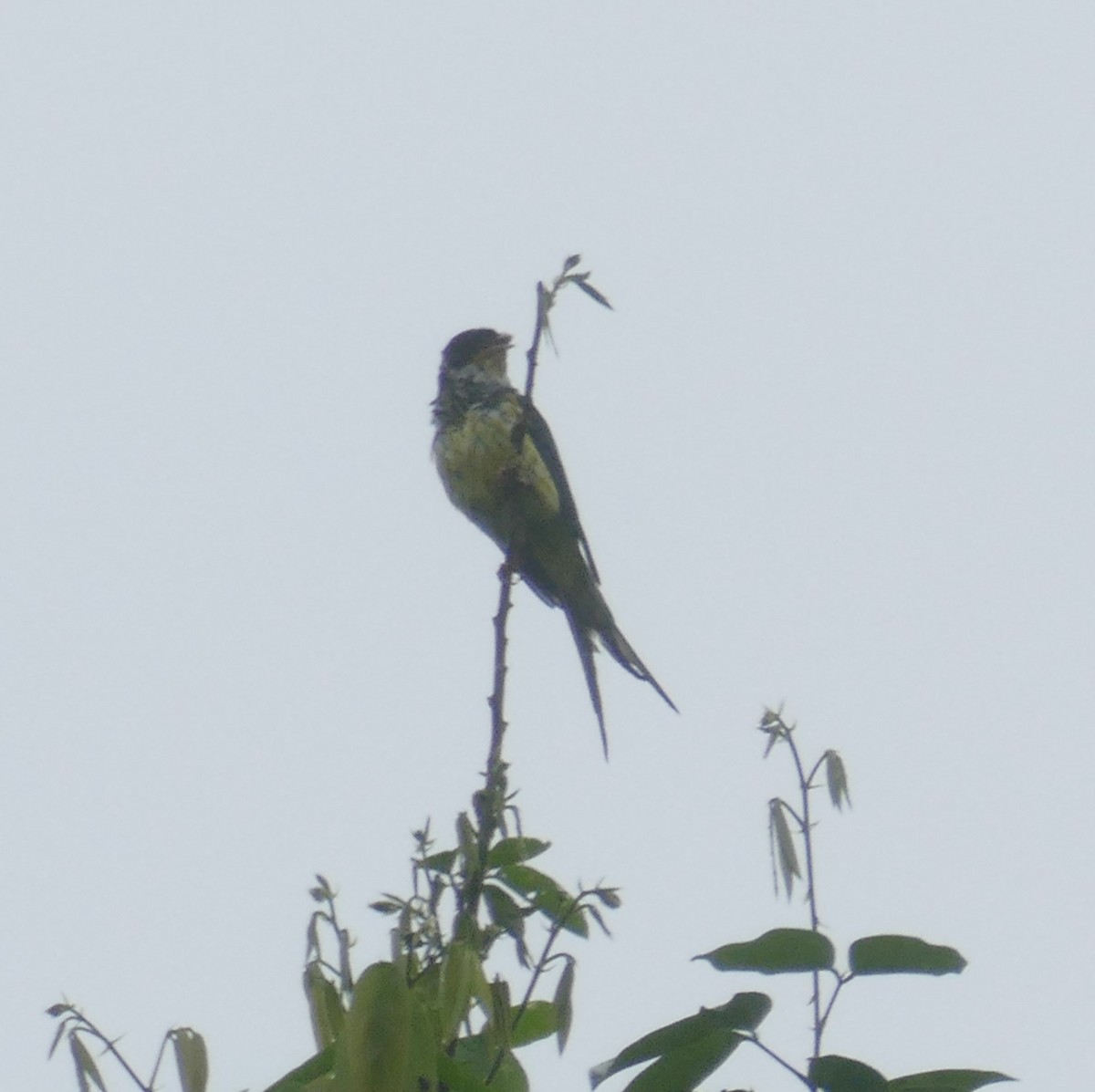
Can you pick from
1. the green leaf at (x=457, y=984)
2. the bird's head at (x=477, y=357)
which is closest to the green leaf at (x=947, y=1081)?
the green leaf at (x=457, y=984)

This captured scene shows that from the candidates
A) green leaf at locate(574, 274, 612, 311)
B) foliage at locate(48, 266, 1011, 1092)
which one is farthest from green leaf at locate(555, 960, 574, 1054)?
green leaf at locate(574, 274, 612, 311)

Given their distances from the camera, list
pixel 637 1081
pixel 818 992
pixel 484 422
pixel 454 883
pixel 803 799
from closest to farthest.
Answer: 1. pixel 637 1081
2. pixel 818 992
3. pixel 454 883
4. pixel 803 799
5. pixel 484 422

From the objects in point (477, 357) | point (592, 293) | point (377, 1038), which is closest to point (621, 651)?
point (477, 357)

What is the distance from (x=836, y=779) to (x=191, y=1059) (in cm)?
112

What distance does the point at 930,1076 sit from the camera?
1436mm

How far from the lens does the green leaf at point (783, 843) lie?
2.40m

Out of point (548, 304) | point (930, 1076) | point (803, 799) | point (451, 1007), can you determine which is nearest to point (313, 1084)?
point (451, 1007)

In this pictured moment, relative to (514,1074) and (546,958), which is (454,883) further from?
(514,1074)

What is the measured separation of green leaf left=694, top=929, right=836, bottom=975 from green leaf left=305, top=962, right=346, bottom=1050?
0.64 metres

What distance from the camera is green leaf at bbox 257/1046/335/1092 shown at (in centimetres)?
168

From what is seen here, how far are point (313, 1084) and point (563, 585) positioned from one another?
4.78m

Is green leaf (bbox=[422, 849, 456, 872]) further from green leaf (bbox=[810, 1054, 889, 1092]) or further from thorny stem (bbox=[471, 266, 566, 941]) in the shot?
green leaf (bbox=[810, 1054, 889, 1092])

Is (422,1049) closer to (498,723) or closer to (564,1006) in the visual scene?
(564,1006)

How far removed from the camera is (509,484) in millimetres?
Result: 5746
